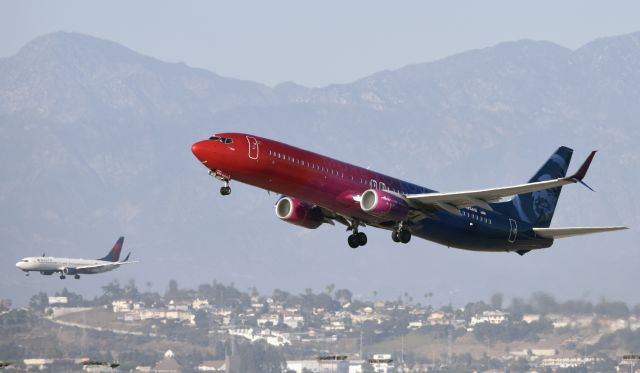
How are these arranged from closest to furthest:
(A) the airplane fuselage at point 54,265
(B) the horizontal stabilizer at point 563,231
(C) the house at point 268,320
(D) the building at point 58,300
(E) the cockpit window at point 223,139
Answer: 1. (E) the cockpit window at point 223,139
2. (B) the horizontal stabilizer at point 563,231
3. (A) the airplane fuselage at point 54,265
4. (C) the house at point 268,320
5. (D) the building at point 58,300

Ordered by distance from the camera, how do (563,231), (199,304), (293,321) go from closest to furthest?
(563,231) → (293,321) → (199,304)

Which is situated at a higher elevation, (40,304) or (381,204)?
(40,304)

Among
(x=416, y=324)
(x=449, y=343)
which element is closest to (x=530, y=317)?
(x=449, y=343)

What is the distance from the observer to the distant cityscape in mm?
103188

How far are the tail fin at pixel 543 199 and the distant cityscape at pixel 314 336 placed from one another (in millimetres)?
9897

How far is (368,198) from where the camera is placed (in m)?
74.0

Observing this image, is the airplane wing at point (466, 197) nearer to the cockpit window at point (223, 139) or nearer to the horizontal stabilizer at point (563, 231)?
the horizontal stabilizer at point (563, 231)

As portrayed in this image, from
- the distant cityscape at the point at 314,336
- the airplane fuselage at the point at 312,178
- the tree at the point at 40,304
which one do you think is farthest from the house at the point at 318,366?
the airplane fuselage at the point at 312,178

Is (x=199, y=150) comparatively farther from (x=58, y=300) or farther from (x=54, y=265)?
(x=58, y=300)

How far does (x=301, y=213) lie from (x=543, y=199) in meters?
16.8

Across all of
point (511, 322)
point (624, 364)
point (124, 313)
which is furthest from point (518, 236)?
point (124, 313)

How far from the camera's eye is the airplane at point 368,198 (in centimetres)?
7144

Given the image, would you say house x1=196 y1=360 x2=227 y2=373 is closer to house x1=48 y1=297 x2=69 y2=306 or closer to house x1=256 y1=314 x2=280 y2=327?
house x1=256 y1=314 x2=280 y2=327

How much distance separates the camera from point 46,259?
185625 mm
